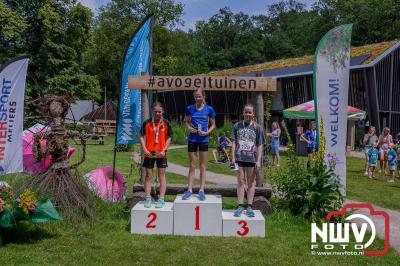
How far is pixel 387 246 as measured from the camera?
6.54m

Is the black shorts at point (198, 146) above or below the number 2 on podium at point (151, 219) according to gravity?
above

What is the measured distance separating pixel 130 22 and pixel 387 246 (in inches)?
1944

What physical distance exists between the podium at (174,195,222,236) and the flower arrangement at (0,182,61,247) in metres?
1.81

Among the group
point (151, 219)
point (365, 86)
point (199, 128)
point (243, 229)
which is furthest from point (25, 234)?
point (365, 86)

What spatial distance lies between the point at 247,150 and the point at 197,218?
134cm

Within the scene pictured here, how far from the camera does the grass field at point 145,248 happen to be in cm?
575

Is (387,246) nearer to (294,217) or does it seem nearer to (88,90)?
(294,217)

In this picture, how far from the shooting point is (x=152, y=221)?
7035 mm

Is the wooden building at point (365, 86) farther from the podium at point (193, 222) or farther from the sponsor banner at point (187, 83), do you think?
the podium at point (193, 222)

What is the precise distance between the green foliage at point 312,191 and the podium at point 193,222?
125cm

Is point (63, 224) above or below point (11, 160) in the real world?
below

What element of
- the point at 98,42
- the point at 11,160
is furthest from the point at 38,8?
the point at 11,160

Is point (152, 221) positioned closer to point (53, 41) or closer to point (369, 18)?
point (53, 41)

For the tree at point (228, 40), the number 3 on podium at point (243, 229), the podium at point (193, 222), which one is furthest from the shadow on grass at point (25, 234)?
the tree at point (228, 40)
